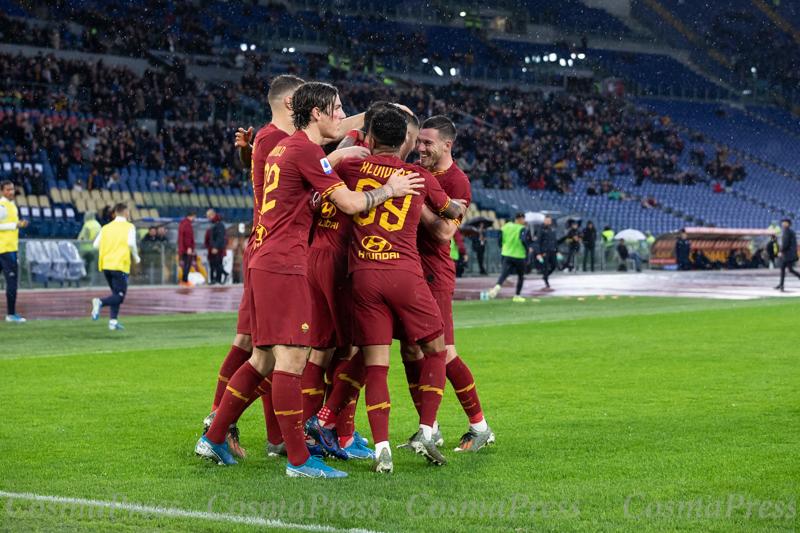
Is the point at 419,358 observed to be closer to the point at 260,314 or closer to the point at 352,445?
the point at 352,445

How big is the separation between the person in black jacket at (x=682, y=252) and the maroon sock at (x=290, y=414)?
119 ft

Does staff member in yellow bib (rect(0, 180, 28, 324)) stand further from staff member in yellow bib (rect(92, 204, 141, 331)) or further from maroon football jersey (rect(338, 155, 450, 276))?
maroon football jersey (rect(338, 155, 450, 276))

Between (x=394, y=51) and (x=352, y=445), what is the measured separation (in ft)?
158

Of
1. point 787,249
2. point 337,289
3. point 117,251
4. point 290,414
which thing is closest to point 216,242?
point 117,251

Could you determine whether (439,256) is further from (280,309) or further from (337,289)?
(280,309)

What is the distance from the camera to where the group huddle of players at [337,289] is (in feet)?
15.7

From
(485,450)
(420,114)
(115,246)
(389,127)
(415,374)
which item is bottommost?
(485,450)

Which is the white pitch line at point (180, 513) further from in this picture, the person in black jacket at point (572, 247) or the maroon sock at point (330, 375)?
the person in black jacket at point (572, 247)

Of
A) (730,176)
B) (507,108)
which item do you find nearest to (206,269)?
(507,108)

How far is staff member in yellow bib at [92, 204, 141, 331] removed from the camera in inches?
519

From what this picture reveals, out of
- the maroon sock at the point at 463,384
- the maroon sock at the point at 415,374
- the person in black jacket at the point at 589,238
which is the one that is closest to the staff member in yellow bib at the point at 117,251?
the maroon sock at the point at 415,374

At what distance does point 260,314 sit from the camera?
4785mm

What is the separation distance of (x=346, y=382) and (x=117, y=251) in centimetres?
868

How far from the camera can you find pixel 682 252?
39.0 meters
